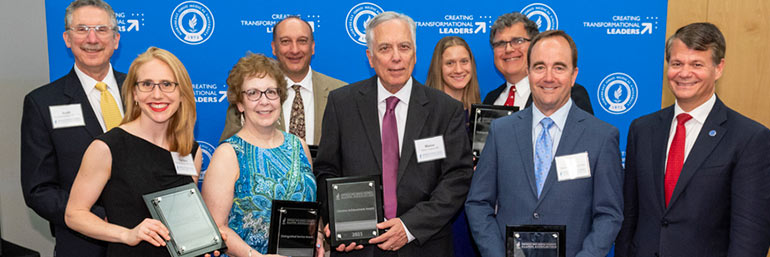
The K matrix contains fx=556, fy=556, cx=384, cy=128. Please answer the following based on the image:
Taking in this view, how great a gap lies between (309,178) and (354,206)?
0.30 metres

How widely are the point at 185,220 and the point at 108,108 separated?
4.37 ft

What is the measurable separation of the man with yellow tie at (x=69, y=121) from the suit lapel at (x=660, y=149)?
2868 mm

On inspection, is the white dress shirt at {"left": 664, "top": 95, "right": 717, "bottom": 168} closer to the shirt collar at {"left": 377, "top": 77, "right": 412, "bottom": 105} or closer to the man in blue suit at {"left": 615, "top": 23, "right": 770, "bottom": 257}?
the man in blue suit at {"left": 615, "top": 23, "right": 770, "bottom": 257}

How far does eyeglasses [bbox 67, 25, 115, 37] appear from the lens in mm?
3422

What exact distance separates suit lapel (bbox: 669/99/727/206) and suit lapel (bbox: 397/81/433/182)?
1292 mm

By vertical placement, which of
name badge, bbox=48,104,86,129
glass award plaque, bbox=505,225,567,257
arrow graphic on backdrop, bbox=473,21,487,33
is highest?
arrow graphic on backdrop, bbox=473,21,487,33

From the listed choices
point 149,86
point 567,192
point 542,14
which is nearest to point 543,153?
point 567,192

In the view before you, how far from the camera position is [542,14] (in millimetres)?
5281

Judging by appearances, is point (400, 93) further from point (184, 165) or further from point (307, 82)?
point (307, 82)

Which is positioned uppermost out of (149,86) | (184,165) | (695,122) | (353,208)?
(149,86)

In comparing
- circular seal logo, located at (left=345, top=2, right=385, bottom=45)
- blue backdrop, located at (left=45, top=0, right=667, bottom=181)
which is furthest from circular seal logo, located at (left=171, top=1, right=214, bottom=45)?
circular seal logo, located at (left=345, top=2, right=385, bottom=45)

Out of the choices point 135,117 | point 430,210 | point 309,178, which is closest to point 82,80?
point 135,117

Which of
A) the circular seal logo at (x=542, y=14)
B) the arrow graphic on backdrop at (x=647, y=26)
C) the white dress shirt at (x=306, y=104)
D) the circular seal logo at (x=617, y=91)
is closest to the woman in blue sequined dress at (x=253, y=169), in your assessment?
the white dress shirt at (x=306, y=104)

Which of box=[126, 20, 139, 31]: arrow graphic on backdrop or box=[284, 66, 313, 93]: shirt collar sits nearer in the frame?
box=[284, 66, 313, 93]: shirt collar
